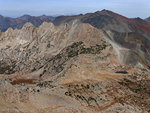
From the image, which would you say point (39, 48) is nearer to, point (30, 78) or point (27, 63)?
point (27, 63)

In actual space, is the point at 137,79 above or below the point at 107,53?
→ below

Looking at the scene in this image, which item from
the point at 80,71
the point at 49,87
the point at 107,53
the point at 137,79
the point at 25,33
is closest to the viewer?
the point at 49,87

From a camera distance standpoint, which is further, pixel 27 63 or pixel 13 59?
pixel 13 59

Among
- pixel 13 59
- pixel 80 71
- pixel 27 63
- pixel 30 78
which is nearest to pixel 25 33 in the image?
pixel 13 59

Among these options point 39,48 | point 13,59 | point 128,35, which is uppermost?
point 128,35

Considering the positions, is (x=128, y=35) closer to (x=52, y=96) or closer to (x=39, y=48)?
(x=39, y=48)

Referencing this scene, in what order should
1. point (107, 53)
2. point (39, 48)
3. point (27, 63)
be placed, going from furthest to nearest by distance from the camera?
point (39, 48), point (27, 63), point (107, 53)
